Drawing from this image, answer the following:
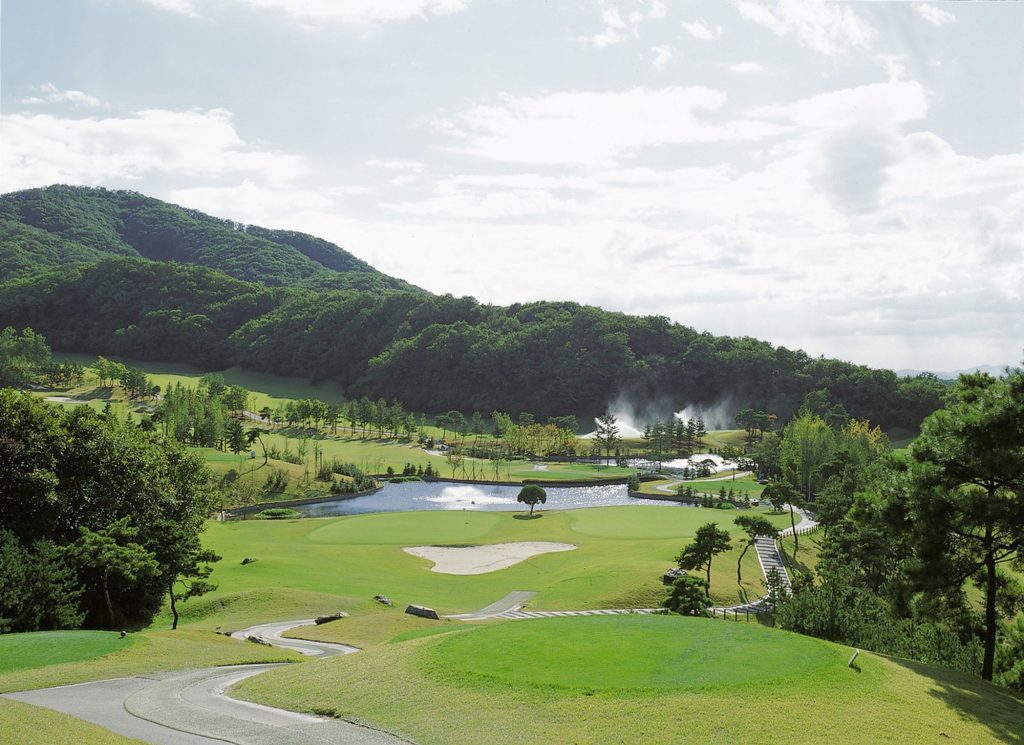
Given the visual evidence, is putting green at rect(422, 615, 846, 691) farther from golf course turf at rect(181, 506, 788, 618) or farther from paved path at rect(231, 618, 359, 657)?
golf course turf at rect(181, 506, 788, 618)

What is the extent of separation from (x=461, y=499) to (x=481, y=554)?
35929 mm

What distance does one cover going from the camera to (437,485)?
341 ft

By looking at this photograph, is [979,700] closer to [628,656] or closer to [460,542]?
[628,656]

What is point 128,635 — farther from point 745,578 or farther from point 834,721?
point 745,578

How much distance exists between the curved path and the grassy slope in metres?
16.6

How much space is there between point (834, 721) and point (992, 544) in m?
11.1

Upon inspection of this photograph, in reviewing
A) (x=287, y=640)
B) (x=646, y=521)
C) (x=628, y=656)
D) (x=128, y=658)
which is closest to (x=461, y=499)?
(x=646, y=521)

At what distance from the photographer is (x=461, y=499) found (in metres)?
93.8

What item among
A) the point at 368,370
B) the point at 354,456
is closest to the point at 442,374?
the point at 368,370

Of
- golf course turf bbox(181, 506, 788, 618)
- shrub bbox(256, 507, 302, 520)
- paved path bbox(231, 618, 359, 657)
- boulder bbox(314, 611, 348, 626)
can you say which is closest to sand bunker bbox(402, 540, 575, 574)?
golf course turf bbox(181, 506, 788, 618)

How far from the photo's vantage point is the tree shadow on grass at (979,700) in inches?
620

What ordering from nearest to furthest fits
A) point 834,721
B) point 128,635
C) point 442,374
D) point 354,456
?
point 834,721 < point 128,635 < point 354,456 < point 442,374

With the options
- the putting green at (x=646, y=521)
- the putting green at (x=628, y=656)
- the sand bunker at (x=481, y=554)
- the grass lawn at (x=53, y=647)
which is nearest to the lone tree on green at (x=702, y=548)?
the sand bunker at (x=481, y=554)

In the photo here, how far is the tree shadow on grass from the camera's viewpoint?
15.7 meters
